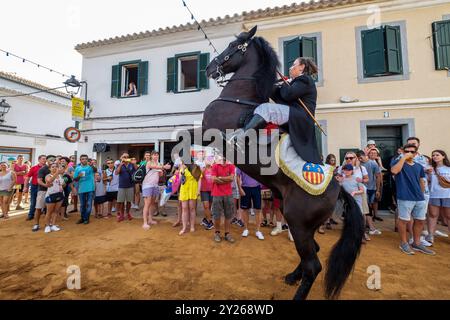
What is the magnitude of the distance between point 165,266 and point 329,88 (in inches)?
288

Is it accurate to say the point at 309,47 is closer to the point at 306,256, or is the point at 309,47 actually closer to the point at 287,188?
the point at 287,188

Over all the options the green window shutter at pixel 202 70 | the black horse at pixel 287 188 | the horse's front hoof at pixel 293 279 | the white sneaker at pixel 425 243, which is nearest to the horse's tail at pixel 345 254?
the black horse at pixel 287 188

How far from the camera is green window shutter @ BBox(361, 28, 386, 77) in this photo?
22.1 feet

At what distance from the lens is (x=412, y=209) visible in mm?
3908

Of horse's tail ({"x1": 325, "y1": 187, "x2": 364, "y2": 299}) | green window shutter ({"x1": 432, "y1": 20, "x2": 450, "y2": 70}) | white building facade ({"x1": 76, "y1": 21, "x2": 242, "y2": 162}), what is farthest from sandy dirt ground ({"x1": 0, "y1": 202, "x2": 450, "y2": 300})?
green window shutter ({"x1": 432, "y1": 20, "x2": 450, "y2": 70})

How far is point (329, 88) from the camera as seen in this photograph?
23.8 ft

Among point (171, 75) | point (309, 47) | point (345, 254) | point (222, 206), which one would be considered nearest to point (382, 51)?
point (309, 47)

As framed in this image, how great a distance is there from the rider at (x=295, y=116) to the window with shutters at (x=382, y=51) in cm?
635

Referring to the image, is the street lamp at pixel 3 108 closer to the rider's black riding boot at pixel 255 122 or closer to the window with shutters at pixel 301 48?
the window with shutters at pixel 301 48

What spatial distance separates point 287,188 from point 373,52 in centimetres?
726

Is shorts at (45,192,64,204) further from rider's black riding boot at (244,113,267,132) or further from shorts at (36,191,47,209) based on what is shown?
rider's black riding boot at (244,113,267,132)
